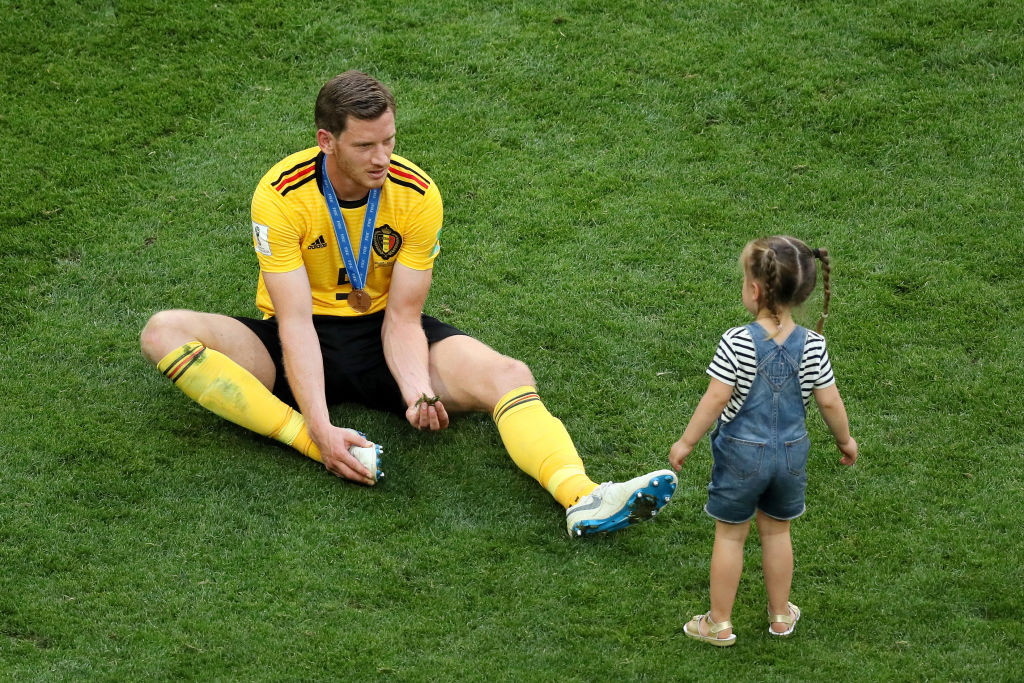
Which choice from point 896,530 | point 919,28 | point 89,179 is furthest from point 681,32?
point 896,530

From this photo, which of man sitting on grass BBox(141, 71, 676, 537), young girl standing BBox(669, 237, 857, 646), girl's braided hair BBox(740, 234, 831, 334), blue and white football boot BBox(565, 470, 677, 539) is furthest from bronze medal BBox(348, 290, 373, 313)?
girl's braided hair BBox(740, 234, 831, 334)

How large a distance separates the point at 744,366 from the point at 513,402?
1.24 metres

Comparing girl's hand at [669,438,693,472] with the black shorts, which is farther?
the black shorts

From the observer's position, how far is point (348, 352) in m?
4.79

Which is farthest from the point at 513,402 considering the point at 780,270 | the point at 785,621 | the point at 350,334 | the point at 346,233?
the point at 780,270

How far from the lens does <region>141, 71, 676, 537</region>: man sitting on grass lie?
437cm

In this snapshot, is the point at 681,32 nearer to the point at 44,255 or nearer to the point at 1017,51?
the point at 1017,51

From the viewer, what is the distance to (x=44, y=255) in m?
5.87

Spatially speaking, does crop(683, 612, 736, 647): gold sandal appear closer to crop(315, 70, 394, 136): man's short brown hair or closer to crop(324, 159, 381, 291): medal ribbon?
crop(324, 159, 381, 291): medal ribbon

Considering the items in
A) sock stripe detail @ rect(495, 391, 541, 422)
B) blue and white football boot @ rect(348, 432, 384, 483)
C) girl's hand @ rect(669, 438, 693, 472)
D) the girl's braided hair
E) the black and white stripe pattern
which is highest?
the girl's braided hair

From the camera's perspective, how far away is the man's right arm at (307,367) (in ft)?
14.5

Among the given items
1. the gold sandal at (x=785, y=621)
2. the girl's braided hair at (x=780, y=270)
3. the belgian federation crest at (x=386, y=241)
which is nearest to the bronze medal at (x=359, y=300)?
the belgian federation crest at (x=386, y=241)

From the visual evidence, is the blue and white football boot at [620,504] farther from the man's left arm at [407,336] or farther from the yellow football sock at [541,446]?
the man's left arm at [407,336]

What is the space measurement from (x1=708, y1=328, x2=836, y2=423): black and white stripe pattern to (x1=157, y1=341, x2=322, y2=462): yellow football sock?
68.3 inches
